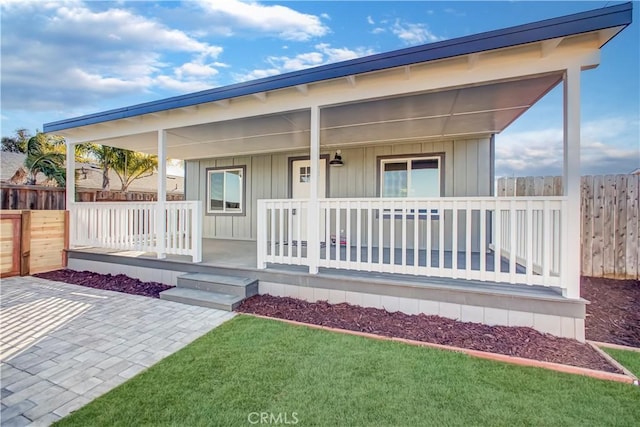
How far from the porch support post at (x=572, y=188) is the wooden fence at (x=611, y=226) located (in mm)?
2976

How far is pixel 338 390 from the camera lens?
2.16m

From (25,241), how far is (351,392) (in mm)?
7180

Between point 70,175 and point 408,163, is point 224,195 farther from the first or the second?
point 408,163

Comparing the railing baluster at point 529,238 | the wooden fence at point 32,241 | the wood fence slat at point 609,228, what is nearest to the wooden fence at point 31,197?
the wooden fence at point 32,241

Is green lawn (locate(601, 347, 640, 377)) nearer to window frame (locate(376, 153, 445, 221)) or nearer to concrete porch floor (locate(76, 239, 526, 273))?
concrete porch floor (locate(76, 239, 526, 273))

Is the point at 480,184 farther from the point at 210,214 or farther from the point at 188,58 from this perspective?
the point at 188,58

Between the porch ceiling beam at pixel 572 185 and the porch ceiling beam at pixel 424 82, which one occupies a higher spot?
the porch ceiling beam at pixel 424 82

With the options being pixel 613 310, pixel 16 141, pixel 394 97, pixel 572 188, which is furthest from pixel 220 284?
pixel 16 141

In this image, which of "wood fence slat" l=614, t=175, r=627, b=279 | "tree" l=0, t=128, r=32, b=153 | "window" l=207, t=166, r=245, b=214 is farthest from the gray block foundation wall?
"tree" l=0, t=128, r=32, b=153

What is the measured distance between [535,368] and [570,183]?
1.85 meters

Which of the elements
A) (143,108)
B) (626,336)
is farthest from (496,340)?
(143,108)

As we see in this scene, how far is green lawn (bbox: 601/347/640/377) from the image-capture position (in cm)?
252

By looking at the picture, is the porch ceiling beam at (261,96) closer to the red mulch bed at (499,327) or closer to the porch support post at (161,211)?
the porch support post at (161,211)

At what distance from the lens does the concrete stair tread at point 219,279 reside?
4309mm
